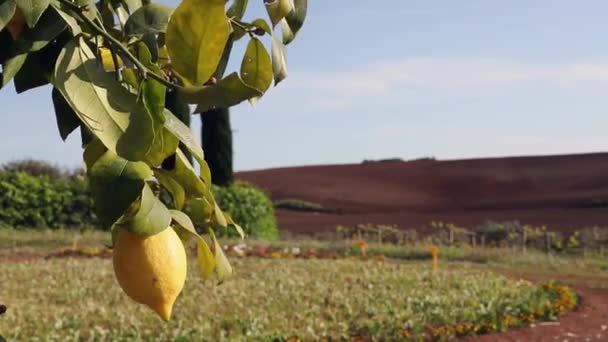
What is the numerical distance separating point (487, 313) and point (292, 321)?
1550 mm

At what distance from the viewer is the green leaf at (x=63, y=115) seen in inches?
42.4

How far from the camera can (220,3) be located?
0.91 meters

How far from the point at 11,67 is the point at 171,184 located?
0.25 metres

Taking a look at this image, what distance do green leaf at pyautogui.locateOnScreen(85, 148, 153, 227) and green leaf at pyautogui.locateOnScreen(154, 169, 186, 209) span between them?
146mm

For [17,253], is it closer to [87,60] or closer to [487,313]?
[487,313]

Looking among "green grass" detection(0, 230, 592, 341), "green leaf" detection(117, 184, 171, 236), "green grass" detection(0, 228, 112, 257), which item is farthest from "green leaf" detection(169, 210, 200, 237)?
"green grass" detection(0, 228, 112, 257)

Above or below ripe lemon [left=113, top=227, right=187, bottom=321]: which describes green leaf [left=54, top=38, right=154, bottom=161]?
above

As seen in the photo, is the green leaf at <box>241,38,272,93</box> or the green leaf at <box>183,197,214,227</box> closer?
the green leaf at <box>241,38,272,93</box>

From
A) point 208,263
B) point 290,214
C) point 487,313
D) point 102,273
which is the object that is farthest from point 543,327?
point 290,214

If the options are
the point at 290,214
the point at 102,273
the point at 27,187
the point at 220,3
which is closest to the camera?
the point at 220,3

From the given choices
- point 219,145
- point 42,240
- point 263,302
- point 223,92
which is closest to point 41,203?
point 42,240

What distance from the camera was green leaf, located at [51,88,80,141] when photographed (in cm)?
108

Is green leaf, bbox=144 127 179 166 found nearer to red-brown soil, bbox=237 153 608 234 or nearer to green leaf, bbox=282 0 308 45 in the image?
green leaf, bbox=282 0 308 45

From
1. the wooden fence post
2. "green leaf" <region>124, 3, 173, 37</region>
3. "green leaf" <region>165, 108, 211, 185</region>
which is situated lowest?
the wooden fence post
